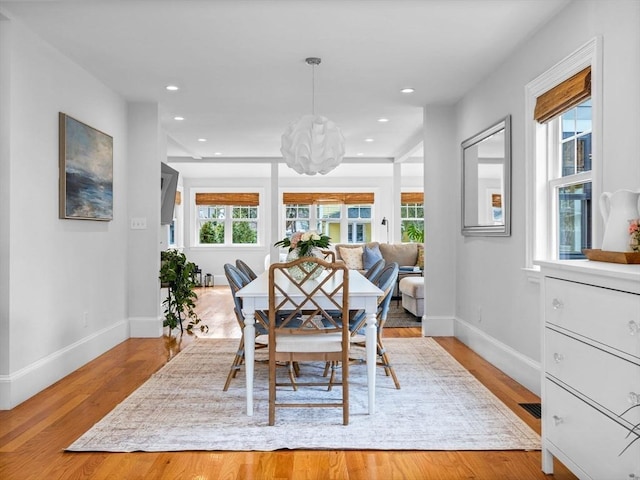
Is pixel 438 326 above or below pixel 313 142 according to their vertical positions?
below

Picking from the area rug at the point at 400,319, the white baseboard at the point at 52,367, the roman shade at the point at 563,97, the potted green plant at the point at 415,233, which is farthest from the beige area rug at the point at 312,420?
the potted green plant at the point at 415,233

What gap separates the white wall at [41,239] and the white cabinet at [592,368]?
2.98 metres

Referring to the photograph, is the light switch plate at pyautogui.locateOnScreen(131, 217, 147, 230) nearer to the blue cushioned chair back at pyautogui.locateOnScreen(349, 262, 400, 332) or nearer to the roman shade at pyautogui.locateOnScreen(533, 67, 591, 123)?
the blue cushioned chair back at pyautogui.locateOnScreen(349, 262, 400, 332)

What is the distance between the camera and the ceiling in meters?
2.94

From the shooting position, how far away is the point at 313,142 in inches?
147

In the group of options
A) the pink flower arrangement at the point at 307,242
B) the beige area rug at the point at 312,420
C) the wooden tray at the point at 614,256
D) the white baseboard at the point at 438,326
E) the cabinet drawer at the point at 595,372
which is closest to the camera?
Result: the cabinet drawer at the point at 595,372

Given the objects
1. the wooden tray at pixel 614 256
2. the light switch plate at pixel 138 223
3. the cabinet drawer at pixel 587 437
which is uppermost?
the light switch plate at pixel 138 223

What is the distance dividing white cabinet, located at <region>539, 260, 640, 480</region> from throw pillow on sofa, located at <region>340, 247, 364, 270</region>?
6691 millimetres

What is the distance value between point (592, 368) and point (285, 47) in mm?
2796

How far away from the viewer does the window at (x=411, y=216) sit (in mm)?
10844

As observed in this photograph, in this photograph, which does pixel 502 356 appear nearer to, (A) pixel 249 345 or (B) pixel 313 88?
(A) pixel 249 345

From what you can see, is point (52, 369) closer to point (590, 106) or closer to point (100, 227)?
point (100, 227)

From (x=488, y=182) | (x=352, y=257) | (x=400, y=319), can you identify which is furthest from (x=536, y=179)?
(x=352, y=257)

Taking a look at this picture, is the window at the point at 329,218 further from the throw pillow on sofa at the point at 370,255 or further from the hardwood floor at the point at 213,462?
the hardwood floor at the point at 213,462
